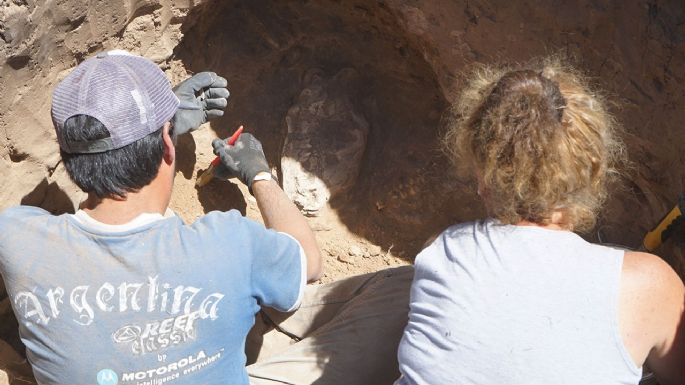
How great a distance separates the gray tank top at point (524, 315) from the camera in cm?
108

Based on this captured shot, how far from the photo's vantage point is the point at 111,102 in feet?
4.19

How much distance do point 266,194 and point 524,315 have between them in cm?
86

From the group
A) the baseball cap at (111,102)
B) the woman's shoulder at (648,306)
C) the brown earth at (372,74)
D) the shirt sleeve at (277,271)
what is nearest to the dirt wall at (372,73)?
the brown earth at (372,74)

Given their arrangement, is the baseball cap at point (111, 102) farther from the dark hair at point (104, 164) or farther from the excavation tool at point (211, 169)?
the excavation tool at point (211, 169)

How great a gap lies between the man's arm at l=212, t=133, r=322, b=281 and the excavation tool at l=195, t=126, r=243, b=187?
0.01m

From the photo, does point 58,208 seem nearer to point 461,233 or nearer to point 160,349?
point 160,349

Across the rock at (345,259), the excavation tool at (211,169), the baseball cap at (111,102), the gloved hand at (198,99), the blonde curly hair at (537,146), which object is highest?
the blonde curly hair at (537,146)

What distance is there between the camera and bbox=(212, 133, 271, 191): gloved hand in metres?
1.87

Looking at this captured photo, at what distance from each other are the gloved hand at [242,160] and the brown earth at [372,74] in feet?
0.86

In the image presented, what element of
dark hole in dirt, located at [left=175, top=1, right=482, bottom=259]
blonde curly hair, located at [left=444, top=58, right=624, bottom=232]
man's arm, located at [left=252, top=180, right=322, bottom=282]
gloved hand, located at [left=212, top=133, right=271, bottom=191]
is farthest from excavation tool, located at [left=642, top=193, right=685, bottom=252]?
gloved hand, located at [left=212, top=133, right=271, bottom=191]

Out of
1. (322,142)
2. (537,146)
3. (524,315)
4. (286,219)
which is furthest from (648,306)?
(322,142)

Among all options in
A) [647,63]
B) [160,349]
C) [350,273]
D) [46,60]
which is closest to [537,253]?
[160,349]

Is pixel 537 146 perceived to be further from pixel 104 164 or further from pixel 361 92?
pixel 361 92

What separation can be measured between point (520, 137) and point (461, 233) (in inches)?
8.1
